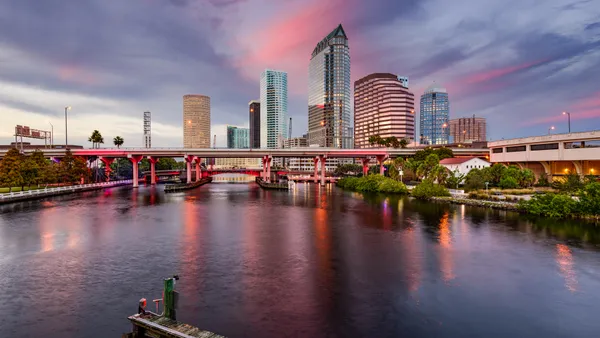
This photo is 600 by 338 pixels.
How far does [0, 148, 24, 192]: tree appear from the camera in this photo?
243 feet

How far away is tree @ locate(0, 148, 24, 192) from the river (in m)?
38.3

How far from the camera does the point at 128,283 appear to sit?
23.3 metres

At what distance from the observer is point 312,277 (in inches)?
975

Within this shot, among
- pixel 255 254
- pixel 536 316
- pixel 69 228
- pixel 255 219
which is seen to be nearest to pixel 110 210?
pixel 69 228

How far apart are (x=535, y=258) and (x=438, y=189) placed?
47.5 meters

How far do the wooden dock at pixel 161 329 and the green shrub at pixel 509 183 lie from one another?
83.7m

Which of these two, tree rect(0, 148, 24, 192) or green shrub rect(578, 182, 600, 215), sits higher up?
tree rect(0, 148, 24, 192)

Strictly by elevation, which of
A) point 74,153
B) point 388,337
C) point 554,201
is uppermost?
point 74,153

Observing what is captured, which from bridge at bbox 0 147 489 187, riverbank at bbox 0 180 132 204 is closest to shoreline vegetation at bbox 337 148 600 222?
bridge at bbox 0 147 489 187

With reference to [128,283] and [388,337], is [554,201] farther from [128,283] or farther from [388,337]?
[128,283]

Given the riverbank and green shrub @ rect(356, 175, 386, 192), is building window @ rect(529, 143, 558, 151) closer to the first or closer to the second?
green shrub @ rect(356, 175, 386, 192)

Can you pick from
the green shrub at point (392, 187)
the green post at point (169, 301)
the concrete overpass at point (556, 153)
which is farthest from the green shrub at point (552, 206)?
the green post at point (169, 301)

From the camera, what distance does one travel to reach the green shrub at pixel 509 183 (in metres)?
77.9

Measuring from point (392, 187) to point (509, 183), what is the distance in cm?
2872
